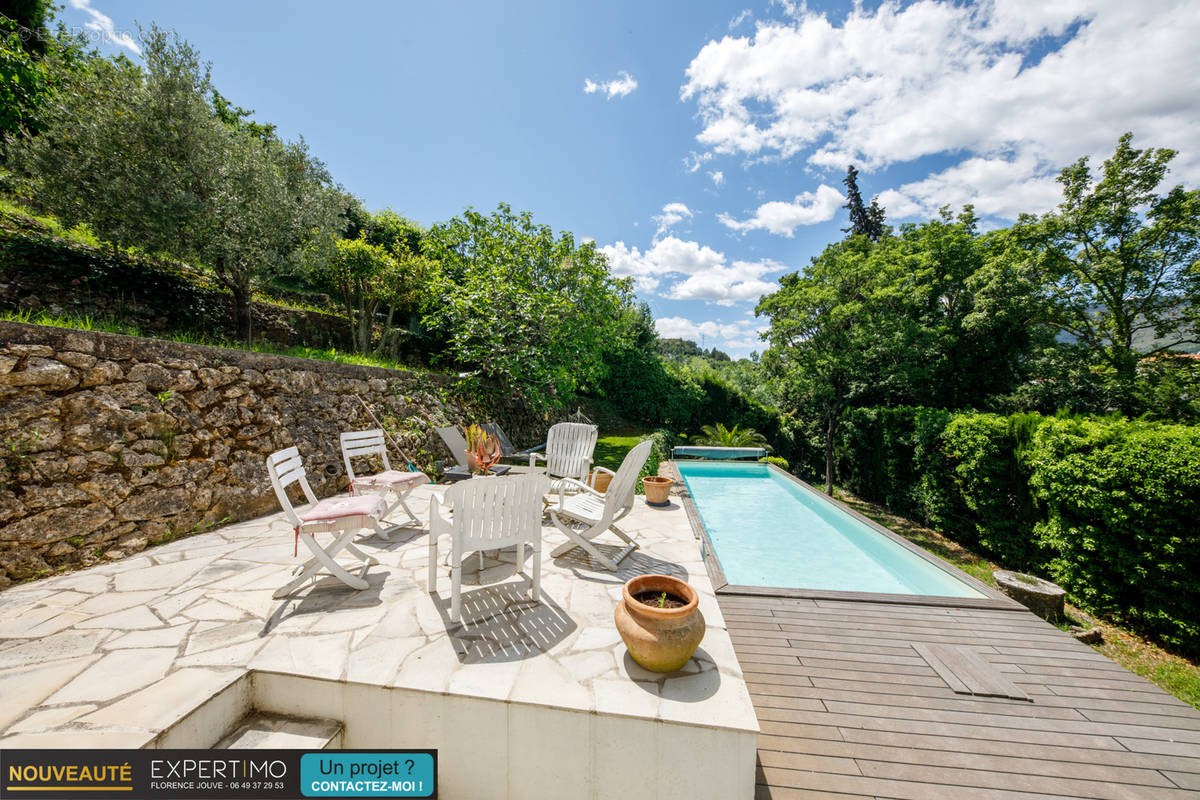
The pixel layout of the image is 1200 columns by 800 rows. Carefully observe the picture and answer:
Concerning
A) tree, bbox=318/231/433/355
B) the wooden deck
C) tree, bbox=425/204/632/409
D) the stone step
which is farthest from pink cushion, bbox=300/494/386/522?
tree, bbox=318/231/433/355

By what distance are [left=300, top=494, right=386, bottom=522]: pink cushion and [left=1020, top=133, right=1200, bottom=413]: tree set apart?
18024 millimetres

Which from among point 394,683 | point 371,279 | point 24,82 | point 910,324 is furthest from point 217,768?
point 910,324

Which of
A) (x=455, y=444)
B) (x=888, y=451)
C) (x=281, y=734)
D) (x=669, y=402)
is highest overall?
(x=669, y=402)

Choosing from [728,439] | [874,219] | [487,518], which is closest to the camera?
[487,518]

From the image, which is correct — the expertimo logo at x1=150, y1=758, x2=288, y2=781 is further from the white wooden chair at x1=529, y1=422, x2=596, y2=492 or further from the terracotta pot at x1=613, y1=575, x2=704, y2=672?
the white wooden chair at x1=529, y1=422, x2=596, y2=492

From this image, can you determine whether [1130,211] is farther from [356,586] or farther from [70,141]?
[70,141]

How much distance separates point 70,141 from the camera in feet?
17.9

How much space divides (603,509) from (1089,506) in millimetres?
6850

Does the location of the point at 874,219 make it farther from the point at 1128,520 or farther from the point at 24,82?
the point at 24,82

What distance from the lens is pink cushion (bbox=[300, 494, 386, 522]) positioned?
109 inches

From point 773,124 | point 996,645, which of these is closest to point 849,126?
point 773,124

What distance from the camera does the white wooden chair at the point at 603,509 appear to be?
11.0ft

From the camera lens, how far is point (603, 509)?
11.4 ft

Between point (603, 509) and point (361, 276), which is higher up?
point (361, 276)
